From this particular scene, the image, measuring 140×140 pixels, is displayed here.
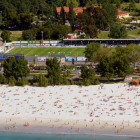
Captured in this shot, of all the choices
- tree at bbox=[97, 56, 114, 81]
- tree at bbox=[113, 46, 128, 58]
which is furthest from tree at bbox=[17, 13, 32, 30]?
tree at bbox=[97, 56, 114, 81]

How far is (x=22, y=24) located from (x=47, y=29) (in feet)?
46.8

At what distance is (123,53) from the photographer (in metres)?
73.1

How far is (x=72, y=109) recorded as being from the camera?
48906 mm

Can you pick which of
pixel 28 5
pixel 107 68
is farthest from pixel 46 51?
pixel 28 5

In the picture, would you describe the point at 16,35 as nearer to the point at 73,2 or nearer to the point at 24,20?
the point at 24,20

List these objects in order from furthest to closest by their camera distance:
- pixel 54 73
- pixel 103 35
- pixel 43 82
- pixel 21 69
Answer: pixel 103 35
pixel 21 69
pixel 54 73
pixel 43 82

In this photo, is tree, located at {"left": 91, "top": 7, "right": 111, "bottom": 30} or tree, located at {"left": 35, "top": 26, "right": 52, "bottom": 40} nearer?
tree, located at {"left": 35, "top": 26, "right": 52, "bottom": 40}

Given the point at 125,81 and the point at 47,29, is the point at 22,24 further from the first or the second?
the point at 125,81

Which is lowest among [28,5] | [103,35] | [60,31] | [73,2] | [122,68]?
[103,35]

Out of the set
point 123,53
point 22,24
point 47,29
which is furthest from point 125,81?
point 22,24

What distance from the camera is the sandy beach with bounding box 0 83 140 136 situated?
44194 millimetres

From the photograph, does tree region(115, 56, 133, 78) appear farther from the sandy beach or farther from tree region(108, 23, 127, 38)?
tree region(108, 23, 127, 38)

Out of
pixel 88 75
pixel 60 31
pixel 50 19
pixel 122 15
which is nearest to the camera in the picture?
pixel 88 75

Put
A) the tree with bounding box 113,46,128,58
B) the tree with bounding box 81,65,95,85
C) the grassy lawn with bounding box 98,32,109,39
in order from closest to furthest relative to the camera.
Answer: the tree with bounding box 81,65,95,85, the tree with bounding box 113,46,128,58, the grassy lawn with bounding box 98,32,109,39
